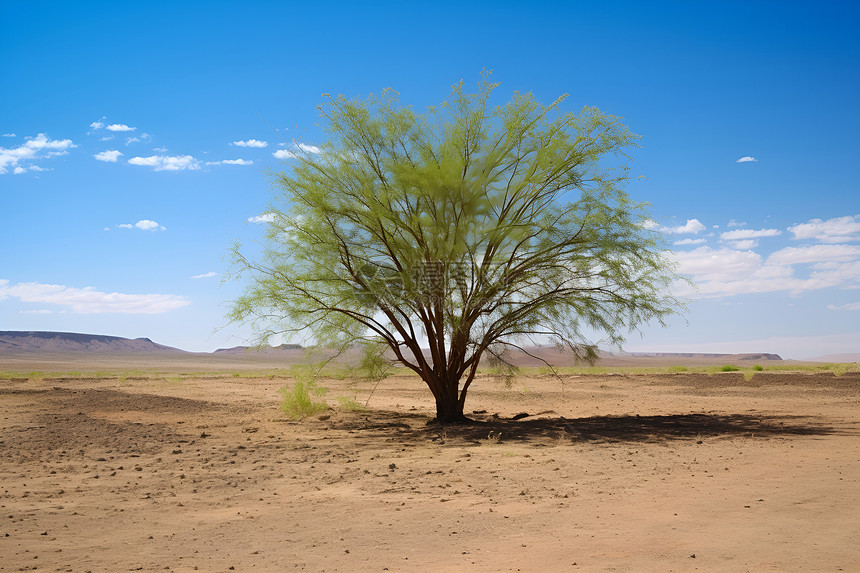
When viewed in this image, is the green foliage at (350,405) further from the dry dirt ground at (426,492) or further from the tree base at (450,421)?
the tree base at (450,421)

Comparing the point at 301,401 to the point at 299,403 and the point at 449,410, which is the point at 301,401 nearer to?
the point at 299,403

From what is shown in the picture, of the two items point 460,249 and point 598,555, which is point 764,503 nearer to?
point 598,555

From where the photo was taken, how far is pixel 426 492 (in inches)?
372

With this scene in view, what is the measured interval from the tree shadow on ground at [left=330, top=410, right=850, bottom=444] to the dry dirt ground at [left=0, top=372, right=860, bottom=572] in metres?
0.11

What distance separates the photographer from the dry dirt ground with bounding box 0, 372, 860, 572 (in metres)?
6.43

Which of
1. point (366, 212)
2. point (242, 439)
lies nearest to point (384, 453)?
point (242, 439)

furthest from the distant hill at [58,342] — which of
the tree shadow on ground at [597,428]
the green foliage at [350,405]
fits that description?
the tree shadow on ground at [597,428]

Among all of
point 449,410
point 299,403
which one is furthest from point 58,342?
point 449,410

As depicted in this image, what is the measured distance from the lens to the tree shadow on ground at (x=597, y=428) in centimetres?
1514

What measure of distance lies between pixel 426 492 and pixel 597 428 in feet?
28.0

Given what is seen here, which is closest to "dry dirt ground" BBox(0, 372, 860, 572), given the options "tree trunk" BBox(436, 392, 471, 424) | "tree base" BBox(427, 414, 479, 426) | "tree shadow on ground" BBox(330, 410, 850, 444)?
"tree shadow on ground" BBox(330, 410, 850, 444)

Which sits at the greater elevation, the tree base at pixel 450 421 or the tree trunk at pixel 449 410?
the tree trunk at pixel 449 410

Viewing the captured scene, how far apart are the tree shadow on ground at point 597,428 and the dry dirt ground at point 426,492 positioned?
0.35 feet

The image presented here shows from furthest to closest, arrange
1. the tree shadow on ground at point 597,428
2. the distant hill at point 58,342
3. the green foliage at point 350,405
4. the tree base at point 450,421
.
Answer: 1. the distant hill at point 58,342
2. the green foliage at point 350,405
3. the tree base at point 450,421
4. the tree shadow on ground at point 597,428
